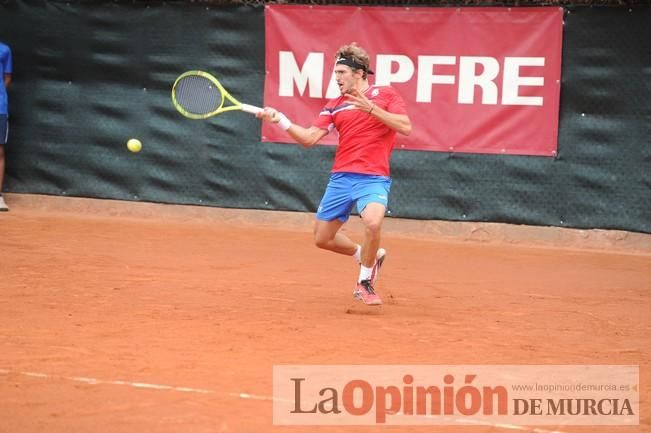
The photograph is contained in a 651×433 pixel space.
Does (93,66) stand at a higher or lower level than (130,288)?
higher

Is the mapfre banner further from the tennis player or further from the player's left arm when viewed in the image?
the player's left arm

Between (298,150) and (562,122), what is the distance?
2803 millimetres

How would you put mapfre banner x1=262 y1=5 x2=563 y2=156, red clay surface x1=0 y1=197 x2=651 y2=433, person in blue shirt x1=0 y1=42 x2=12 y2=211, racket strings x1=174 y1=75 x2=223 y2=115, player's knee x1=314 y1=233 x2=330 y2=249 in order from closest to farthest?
red clay surface x1=0 y1=197 x2=651 y2=433
player's knee x1=314 y1=233 x2=330 y2=249
racket strings x1=174 y1=75 x2=223 y2=115
mapfre banner x1=262 y1=5 x2=563 y2=156
person in blue shirt x1=0 y1=42 x2=12 y2=211

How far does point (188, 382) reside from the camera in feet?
16.6

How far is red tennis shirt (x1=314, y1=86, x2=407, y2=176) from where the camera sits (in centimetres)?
730

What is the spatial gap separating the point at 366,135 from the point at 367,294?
3.58ft

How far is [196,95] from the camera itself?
8578 millimetres

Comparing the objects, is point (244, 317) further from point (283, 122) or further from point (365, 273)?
point (283, 122)

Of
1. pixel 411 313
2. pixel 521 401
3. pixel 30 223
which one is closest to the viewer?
pixel 521 401

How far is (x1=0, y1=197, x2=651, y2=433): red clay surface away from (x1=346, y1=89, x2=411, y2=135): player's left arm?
1252 mm

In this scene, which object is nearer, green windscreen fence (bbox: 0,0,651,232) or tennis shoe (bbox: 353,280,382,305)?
tennis shoe (bbox: 353,280,382,305)

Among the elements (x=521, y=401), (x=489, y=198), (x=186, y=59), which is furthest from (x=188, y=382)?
(x=186, y=59)

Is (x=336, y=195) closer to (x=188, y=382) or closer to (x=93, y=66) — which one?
(x=188, y=382)

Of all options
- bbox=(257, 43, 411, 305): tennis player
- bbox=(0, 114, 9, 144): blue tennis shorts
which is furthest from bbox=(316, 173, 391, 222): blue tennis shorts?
bbox=(0, 114, 9, 144): blue tennis shorts
